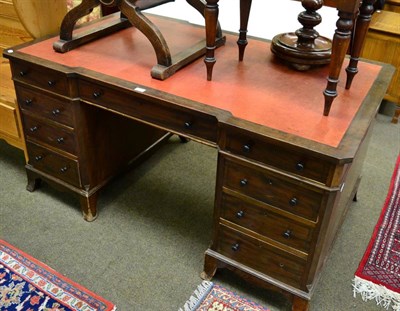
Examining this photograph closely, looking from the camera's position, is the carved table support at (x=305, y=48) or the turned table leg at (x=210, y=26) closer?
the turned table leg at (x=210, y=26)

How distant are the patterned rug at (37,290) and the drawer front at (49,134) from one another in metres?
0.50

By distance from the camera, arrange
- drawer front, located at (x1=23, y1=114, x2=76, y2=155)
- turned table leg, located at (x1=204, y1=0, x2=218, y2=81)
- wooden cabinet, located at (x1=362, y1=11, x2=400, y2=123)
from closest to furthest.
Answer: turned table leg, located at (x1=204, y1=0, x2=218, y2=81), drawer front, located at (x1=23, y1=114, x2=76, y2=155), wooden cabinet, located at (x1=362, y1=11, x2=400, y2=123)

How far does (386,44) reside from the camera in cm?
280

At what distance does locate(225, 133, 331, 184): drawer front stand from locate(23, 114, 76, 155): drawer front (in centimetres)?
78

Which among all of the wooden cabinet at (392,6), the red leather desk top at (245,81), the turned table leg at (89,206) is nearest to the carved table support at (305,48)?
the red leather desk top at (245,81)

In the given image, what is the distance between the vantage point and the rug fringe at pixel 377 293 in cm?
170

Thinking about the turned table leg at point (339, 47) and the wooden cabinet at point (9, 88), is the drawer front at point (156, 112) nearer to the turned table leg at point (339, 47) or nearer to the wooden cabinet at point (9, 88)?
the turned table leg at point (339, 47)

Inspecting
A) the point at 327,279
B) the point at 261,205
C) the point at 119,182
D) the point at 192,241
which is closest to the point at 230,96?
the point at 261,205

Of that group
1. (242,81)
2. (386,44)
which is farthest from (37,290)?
(386,44)

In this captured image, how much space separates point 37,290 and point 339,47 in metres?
1.43

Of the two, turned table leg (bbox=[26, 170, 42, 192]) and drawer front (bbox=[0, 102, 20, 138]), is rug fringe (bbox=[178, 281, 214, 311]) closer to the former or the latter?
turned table leg (bbox=[26, 170, 42, 192])

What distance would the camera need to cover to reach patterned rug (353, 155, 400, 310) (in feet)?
5.68

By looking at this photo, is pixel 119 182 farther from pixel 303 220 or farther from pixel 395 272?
pixel 395 272

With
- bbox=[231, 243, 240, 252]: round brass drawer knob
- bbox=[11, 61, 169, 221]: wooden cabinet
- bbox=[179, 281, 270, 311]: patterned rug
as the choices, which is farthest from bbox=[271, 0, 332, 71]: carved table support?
bbox=[179, 281, 270, 311]: patterned rug
